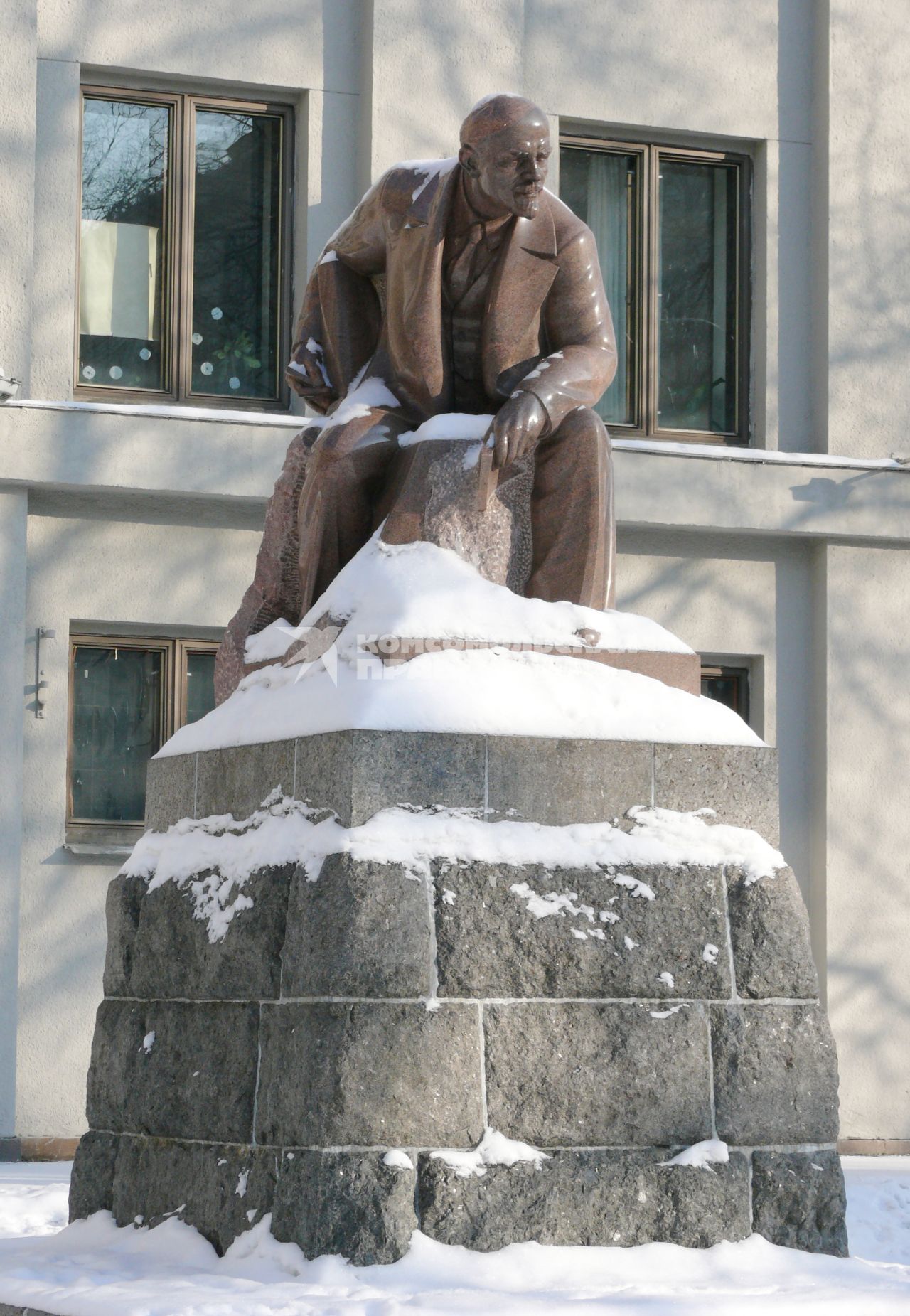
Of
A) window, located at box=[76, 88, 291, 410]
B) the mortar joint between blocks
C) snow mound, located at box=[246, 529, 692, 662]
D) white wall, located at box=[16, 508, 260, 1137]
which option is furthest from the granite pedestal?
window, located at box=[76, 88, 291, 410]

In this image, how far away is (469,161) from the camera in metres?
4.51

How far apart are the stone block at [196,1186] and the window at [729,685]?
6.83 meters

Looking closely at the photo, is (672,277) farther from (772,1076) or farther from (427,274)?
(772,1076)

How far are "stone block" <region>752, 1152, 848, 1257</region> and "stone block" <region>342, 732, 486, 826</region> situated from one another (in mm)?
935

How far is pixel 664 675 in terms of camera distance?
4.29m

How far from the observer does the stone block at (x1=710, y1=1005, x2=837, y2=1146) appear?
12.7 ft

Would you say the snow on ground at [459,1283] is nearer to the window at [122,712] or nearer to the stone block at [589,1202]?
the stone block at [589,1202]

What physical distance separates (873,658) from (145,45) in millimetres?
5120

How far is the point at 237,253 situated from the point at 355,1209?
771cm

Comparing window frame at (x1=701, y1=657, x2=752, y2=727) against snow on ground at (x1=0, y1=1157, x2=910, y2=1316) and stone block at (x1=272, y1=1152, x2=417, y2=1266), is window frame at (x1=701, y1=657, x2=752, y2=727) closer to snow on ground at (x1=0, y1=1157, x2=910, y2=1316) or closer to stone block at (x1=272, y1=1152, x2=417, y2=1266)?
snow on ground at (x1=0, y1=1157, x2=910, y2=1316)

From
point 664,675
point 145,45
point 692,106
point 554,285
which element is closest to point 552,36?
point 692,106

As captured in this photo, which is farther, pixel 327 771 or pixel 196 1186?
pixel 196 1186

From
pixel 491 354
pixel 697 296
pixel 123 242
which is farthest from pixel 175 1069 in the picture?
pixel 697 296

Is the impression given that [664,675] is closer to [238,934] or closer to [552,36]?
[238,934]
